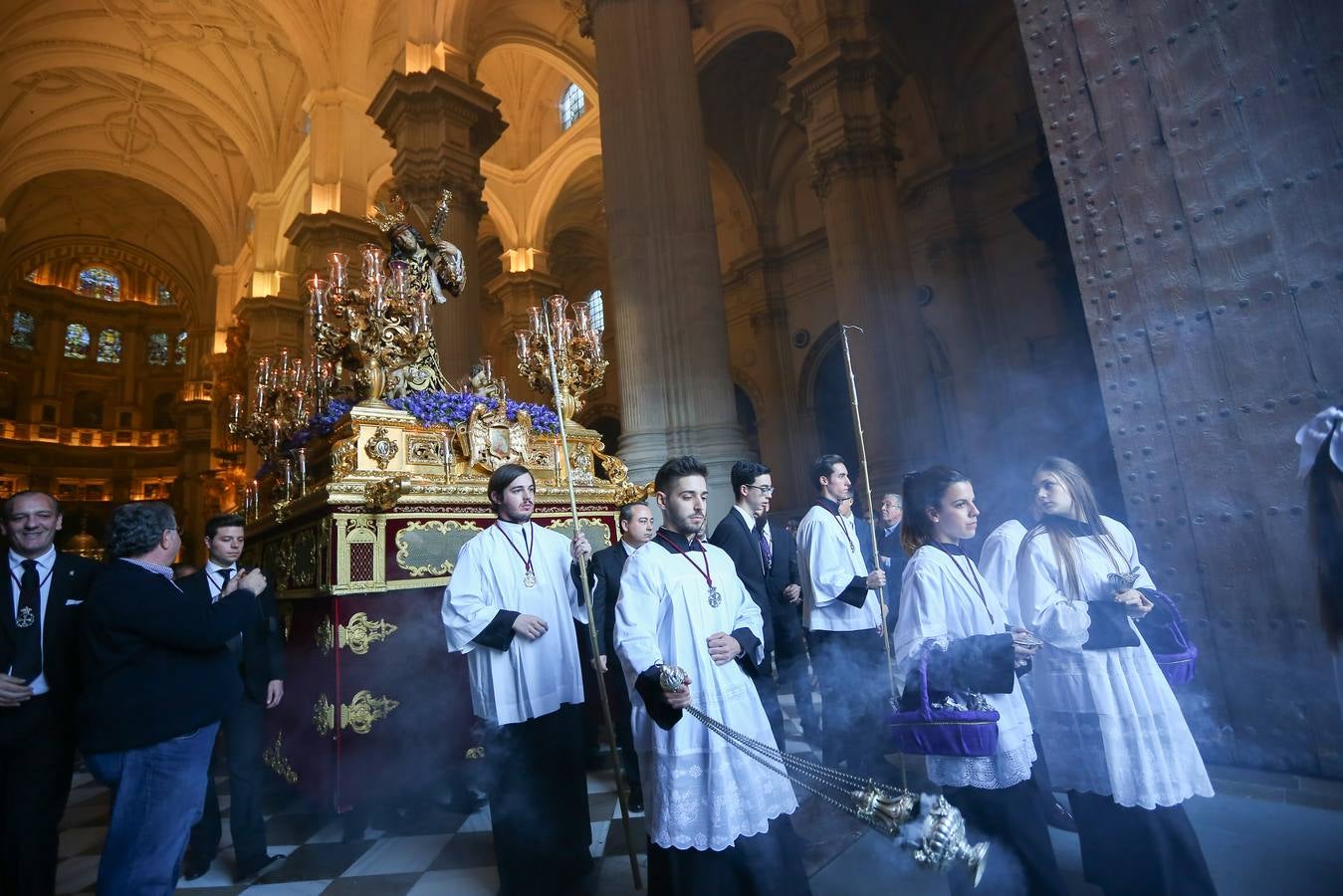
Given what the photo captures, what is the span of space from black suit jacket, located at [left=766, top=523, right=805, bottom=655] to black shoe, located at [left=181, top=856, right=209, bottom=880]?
317 centimetres

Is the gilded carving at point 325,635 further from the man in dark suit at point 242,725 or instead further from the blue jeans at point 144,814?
the blue jeans at point 144,814

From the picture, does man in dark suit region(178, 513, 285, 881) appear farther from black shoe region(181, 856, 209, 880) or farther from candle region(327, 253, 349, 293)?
candle region(327, 253, 349, 293)

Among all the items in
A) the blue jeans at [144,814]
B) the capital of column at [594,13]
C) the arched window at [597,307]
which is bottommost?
the blue jeans at [144,814]

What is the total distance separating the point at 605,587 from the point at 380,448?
1614 mm

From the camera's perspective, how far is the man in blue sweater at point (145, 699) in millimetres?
2193

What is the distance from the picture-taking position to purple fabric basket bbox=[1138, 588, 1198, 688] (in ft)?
7.49

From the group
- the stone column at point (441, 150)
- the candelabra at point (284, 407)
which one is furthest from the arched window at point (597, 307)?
the candelabra at point (284, 407)

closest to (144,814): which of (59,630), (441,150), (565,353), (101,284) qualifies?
(59,630)

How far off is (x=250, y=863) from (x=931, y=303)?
1402 centimetres

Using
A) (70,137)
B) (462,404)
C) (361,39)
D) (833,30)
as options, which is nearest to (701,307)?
(462,404)

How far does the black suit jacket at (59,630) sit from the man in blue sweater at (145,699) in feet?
1.73

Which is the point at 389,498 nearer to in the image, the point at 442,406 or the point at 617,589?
the point at 442,406

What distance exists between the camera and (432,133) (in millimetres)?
10586

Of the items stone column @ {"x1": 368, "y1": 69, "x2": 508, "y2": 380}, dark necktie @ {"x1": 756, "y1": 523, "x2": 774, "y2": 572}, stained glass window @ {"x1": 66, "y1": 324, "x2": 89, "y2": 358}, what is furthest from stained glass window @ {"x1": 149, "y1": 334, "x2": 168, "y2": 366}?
dark necktie @ {"x1": 756, "y1": 523, "x2": 774, "y2": 572}
